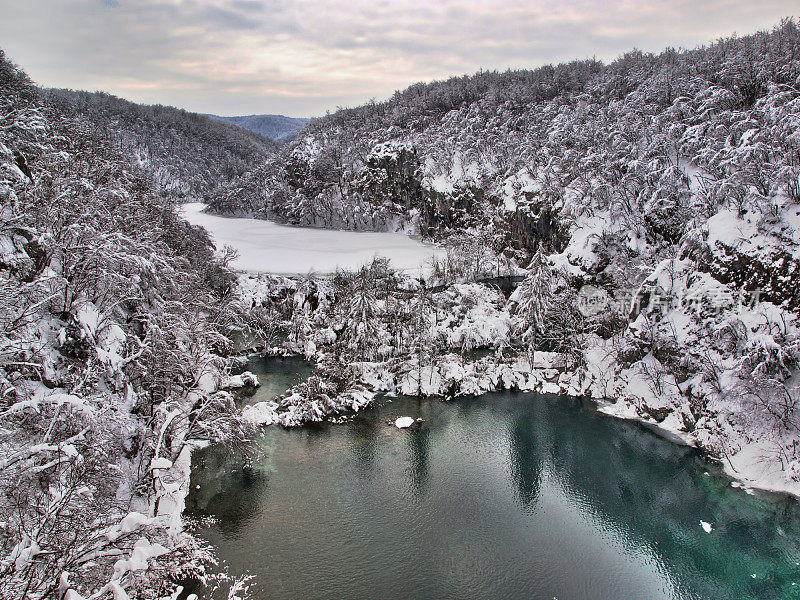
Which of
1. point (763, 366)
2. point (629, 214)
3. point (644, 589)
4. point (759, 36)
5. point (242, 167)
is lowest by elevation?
point (644, 589)

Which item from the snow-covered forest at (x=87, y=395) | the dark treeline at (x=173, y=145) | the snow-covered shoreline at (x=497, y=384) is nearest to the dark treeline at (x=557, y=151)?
the snow-covered shoreline at (x=497, y=384)

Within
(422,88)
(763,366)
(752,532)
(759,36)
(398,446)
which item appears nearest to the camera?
(752,532)

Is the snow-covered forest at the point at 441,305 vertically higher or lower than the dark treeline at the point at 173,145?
lower

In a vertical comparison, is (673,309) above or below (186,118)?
below

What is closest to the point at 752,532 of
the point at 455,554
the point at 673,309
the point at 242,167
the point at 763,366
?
the point at 763,366

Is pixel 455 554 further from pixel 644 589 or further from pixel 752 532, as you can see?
pixel 752 532

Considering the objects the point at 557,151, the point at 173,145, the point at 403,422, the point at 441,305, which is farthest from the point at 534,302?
the point at 173,145

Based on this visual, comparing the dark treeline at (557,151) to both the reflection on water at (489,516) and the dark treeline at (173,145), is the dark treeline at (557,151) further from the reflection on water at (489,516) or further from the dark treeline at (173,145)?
the dark treeline at (173,145)
